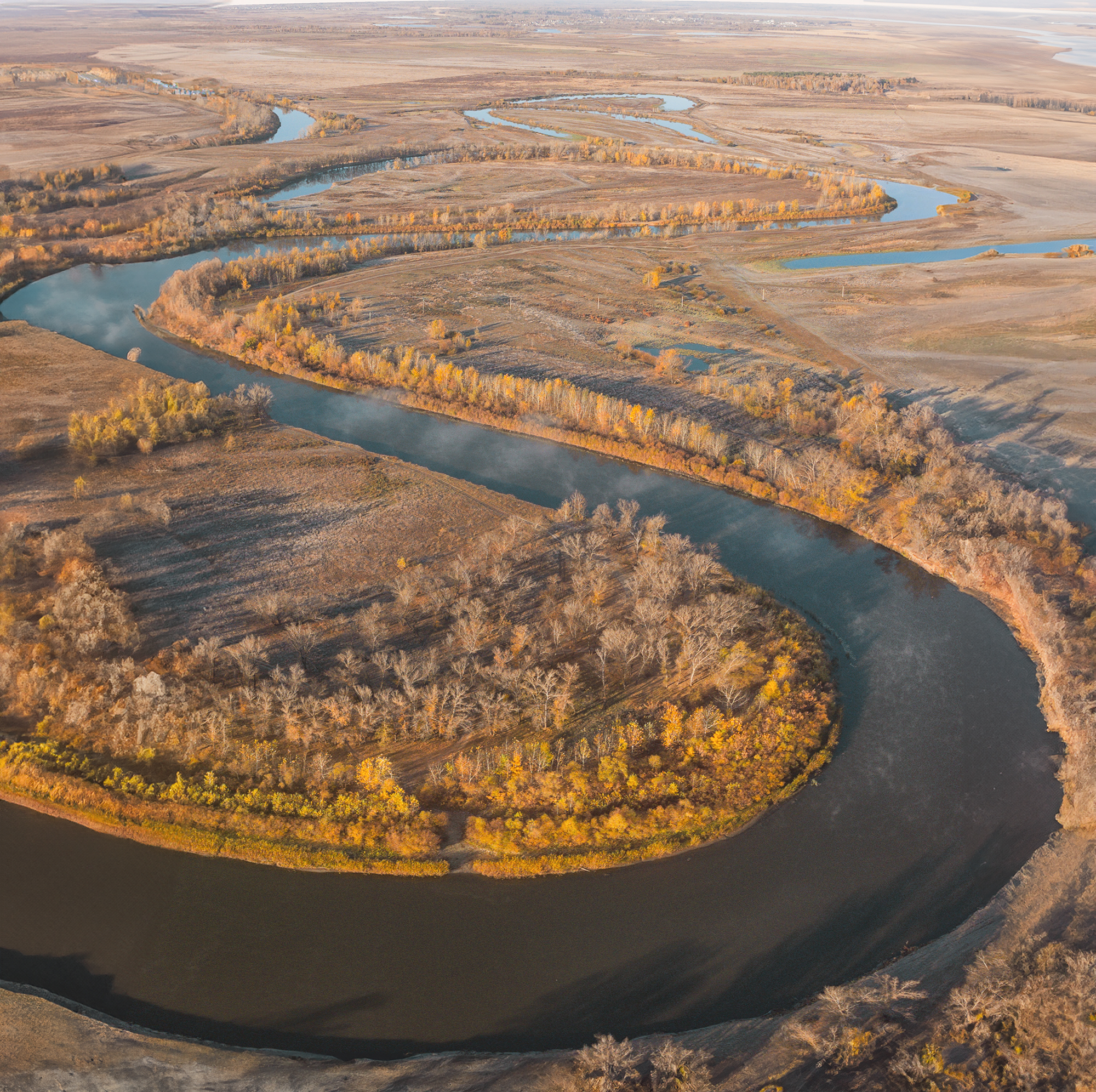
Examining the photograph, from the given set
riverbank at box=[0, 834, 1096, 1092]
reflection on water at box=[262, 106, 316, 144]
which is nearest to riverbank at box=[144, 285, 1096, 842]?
riverbank at box=[0, 834, 1096, 1092]

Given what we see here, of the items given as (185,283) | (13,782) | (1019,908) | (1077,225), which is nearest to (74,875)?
(13,782)

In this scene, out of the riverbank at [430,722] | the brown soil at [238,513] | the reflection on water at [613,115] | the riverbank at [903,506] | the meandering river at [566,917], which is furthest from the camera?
the reflection on water at [613,115]

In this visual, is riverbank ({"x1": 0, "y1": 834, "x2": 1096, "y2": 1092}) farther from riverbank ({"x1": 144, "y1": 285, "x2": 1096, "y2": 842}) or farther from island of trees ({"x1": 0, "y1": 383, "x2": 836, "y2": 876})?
riverbank ({"x1": 144, "y1": 285, "x2": 1096, "y2": 842})

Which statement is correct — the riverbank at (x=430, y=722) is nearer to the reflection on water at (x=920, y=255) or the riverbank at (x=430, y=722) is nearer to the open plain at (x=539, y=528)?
the open plain at (x=539, y=528)

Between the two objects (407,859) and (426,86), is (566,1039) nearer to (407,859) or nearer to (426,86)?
(407,859)

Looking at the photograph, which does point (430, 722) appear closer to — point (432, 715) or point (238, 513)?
point (432, 715)

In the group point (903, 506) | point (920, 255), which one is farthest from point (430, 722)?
point (920, 255)

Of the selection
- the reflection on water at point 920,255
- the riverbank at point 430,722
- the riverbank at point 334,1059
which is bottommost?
the riverbank at point 334,1059

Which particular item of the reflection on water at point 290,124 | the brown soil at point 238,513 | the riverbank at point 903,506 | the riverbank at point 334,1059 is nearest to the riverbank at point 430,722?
the brown soil at point 238,513
